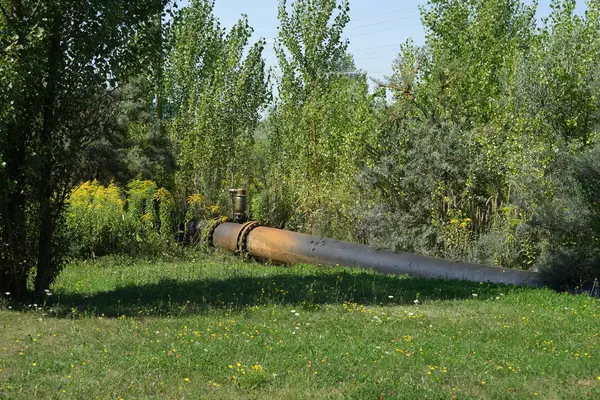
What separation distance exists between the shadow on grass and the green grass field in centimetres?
4

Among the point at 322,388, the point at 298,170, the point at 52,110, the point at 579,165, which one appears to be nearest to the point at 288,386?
the point at 322,388

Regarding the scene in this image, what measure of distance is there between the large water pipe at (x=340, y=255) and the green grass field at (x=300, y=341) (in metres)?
0.89

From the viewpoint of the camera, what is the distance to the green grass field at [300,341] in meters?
6.38

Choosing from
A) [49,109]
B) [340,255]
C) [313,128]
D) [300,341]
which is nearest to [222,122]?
A: [313,128]

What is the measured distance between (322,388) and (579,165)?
7788mm

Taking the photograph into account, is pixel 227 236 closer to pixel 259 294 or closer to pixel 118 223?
pixel 118 223

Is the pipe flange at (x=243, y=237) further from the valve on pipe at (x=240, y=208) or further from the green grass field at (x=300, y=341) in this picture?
the green grass field at (x=300, y=341)

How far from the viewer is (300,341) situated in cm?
799

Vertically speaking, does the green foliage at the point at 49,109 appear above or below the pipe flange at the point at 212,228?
above

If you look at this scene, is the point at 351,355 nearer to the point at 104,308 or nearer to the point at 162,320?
the point at 162,320

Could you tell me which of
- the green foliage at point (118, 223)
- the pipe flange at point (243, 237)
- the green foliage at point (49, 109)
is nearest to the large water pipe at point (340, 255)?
the pipe flange at point (243, 237)

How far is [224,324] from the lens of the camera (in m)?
8.91

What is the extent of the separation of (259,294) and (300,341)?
135 inches

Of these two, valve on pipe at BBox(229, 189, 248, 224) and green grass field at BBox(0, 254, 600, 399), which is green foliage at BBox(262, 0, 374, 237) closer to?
valve on pipe at BBox(229, 189, 248, 224)
